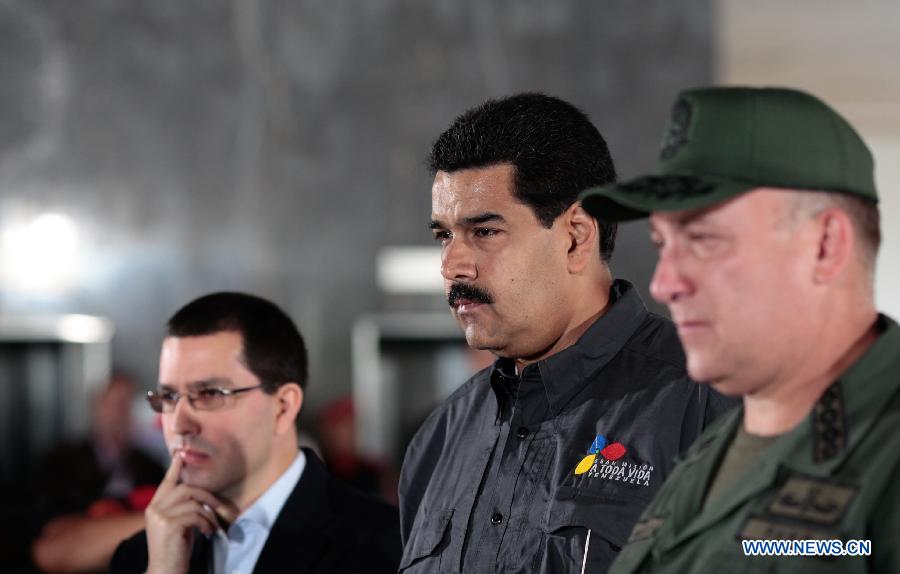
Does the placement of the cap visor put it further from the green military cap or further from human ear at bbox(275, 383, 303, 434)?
human ear at bbox(275, 383, 303, 434)

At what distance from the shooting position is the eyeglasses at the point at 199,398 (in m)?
2.56

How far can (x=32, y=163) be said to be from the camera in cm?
623

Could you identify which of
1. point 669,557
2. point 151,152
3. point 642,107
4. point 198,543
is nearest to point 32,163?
point 151,152

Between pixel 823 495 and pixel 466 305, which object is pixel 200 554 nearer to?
pixel 466 305

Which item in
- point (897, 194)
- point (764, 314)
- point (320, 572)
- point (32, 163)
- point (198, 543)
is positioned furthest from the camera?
point (897, 194)

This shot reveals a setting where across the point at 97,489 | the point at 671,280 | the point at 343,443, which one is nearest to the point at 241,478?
the point at 671,280

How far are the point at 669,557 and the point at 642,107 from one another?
17.7 feet

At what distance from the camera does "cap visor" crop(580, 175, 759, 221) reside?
1.19 m

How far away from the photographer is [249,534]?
2498mm

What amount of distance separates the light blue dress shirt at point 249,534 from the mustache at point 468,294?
0.74 metres

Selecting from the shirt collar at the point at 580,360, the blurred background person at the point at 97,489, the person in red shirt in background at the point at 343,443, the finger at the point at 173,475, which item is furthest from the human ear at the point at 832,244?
the person in red shirt in background at the point at 343,443

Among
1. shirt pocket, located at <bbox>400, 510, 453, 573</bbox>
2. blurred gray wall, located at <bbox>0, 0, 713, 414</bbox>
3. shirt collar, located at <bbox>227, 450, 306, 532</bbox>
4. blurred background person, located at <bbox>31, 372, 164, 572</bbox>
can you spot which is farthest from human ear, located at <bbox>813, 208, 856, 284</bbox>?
blurred gray wall, located at <bbox>0, 0, 713, 414</bbox>

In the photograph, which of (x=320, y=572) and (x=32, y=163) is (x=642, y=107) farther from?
(x=320, y=572)

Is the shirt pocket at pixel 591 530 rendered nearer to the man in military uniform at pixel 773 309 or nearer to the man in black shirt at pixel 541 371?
the man in black shirt at pixel 541 371
